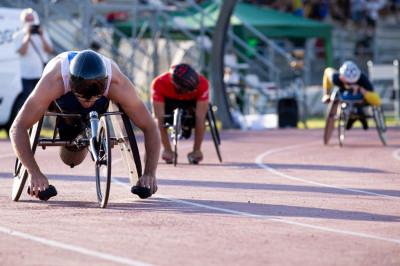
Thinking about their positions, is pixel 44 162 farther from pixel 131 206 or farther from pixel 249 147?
pixel 131 206

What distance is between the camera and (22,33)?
1759cm

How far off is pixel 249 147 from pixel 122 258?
11967 mm

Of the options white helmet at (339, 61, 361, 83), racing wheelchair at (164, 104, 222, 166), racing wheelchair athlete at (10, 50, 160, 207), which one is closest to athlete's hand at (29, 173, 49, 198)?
racing wheelchair athlete at (10, 50, 160, 207)

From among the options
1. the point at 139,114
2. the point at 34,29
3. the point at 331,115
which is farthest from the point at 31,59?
the point at 139,114

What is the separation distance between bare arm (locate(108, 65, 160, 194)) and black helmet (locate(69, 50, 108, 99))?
208 mm

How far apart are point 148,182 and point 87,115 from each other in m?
0.83

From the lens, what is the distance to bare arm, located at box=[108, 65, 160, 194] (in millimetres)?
8844

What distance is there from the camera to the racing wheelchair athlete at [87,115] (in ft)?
28.2

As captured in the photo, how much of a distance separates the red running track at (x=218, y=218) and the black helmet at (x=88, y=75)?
100cm

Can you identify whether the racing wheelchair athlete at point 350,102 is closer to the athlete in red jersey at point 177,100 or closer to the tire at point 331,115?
the tire at point 331,115

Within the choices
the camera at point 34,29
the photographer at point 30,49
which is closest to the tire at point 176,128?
the photographer at point 30,49

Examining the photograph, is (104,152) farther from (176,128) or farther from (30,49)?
(30,49)

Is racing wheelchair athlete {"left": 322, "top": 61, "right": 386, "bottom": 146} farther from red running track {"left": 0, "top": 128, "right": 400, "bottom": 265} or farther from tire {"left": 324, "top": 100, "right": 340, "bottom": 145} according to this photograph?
red running track {"left": 0, "top": 128, "right": 400, "bottom": 265}

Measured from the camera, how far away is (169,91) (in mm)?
14289
